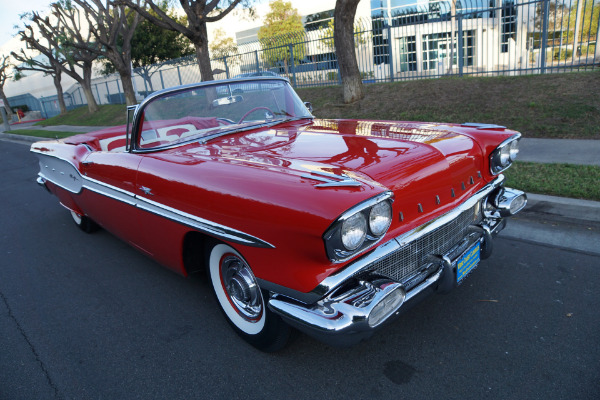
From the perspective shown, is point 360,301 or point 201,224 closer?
point 360,301

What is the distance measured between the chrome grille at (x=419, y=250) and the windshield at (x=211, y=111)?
5.54 ft

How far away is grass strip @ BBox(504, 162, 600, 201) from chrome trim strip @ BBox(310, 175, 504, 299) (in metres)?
2.39

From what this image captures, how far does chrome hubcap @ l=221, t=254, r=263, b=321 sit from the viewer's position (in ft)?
7.71

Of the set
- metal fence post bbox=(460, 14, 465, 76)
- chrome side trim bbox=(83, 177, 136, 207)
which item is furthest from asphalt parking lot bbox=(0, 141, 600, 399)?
metal fence post bbox=(460, 14, 465, 76)

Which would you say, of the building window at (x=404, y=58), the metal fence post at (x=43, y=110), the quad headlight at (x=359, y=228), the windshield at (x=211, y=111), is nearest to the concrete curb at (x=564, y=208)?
the windshield at (x=211, y=111)

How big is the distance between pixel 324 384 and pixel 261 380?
0.33m

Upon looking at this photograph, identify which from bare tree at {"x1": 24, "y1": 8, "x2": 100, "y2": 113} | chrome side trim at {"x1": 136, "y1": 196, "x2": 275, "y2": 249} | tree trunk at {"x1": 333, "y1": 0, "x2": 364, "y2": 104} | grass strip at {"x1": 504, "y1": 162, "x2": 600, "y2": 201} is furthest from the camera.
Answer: bare tree at {"x1": 24, "y1": 8, "x2": 100, "y2": 113}

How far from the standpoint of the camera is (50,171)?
465 centimetres

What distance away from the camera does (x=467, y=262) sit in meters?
2.40

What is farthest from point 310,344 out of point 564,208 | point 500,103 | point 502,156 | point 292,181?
point 500,103

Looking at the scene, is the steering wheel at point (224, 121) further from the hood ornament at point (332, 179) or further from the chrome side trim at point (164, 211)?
the hood ornament at point (332, 179)

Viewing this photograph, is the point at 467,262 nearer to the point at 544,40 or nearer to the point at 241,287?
the point at 241,287

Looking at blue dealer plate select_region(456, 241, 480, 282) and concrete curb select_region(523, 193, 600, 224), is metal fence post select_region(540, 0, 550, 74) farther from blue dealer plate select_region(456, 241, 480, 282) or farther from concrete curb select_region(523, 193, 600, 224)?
blue dealer plate select_region(456, 241, 480, 282)

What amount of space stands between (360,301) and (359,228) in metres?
0.32
